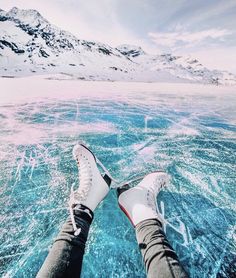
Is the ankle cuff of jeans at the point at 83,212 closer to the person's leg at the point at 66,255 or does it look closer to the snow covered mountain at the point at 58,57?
the person's leg at the point at 66,255

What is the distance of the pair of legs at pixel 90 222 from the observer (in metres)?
1.04

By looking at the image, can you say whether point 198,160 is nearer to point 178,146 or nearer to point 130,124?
point 178,146

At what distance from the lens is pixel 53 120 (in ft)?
12.6

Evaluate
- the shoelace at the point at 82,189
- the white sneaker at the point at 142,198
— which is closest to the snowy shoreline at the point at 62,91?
the shoelace at the point at 82,189

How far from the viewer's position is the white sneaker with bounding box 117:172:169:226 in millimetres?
1445

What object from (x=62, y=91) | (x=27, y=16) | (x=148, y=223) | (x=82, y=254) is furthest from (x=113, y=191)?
(x=27, y=16)

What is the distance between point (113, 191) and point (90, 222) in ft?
1.76

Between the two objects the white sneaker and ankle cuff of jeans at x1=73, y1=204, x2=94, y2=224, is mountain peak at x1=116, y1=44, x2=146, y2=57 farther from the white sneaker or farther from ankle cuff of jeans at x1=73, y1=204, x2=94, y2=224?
ankle cuff of jeans at x1=73, y1=204, x2=94, y2=224

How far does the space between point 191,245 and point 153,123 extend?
2.82m

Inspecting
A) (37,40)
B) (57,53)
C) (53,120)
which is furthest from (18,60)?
(53,120)

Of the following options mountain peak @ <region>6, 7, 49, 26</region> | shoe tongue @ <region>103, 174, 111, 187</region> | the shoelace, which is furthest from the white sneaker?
mountain peak @ <region>6, 7, 49, 26</region>

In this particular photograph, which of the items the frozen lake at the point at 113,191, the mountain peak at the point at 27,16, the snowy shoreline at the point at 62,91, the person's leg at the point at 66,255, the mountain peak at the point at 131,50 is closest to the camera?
the person's leg at the point at 66,255

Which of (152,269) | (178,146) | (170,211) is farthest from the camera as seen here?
(178,146)

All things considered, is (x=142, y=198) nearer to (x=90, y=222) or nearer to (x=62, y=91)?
(x=90, y=222)
